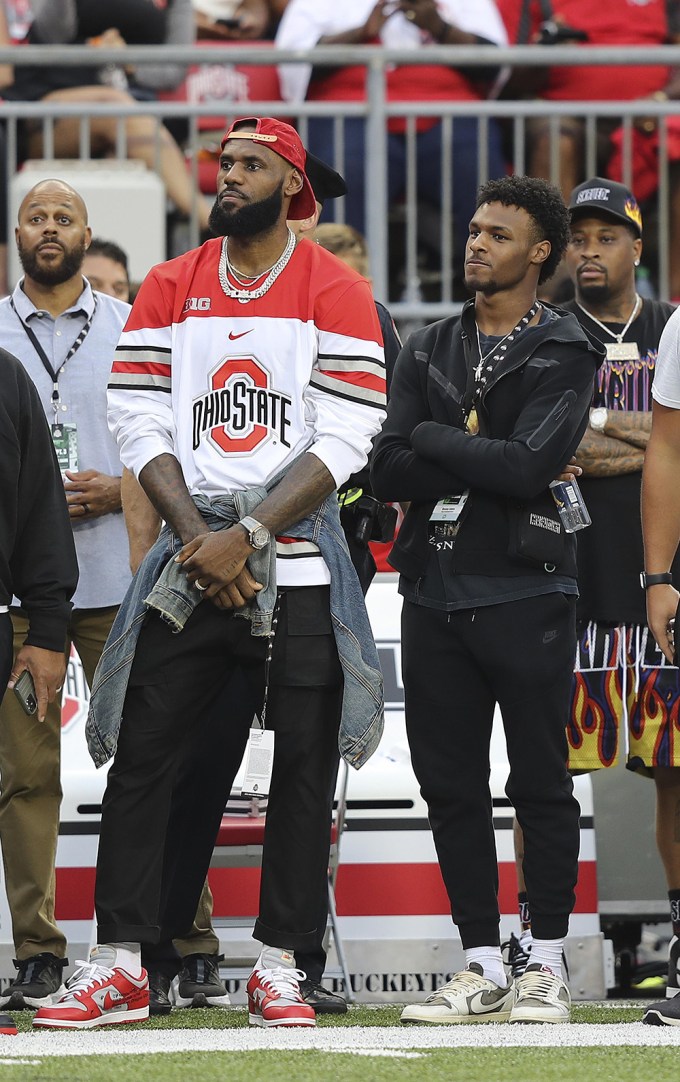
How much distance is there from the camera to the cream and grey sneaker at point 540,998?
4.52 meters

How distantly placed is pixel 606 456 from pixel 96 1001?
7.17 ft

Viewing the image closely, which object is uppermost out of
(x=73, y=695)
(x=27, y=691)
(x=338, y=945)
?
(x=27, y=691)

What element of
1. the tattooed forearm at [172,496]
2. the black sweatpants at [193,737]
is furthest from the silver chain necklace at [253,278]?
the black sweatpants at [193,737]

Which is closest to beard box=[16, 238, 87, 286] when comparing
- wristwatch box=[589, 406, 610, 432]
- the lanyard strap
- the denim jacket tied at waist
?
the lanyard strap

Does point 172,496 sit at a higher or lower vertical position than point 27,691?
higher

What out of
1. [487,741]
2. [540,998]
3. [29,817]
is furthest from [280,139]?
[540,998]

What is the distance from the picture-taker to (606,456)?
213 inches

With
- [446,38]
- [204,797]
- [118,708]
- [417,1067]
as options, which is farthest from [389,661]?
[446,38]

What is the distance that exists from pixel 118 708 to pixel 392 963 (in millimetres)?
1616

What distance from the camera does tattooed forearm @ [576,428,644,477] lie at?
5402 millimetres

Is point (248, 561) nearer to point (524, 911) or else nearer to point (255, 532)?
point (255, 532)

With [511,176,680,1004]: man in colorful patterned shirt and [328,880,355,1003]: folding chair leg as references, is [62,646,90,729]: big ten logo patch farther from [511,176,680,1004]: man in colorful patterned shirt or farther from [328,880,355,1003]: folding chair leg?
[511,176,680,1004]: man in colorful patterned shirt

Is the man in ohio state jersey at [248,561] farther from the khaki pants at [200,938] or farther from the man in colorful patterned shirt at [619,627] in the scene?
the man in colorful patterned shirt at [619,627]

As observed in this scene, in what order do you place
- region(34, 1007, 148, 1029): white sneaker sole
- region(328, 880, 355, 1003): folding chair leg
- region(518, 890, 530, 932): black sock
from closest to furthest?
1. region(34, 1007, 148, 1029): white sneaker sole
2. region(518, 890, 530, 932): black sock
3. region(328, 880, 355, 1003): folding chair leg
